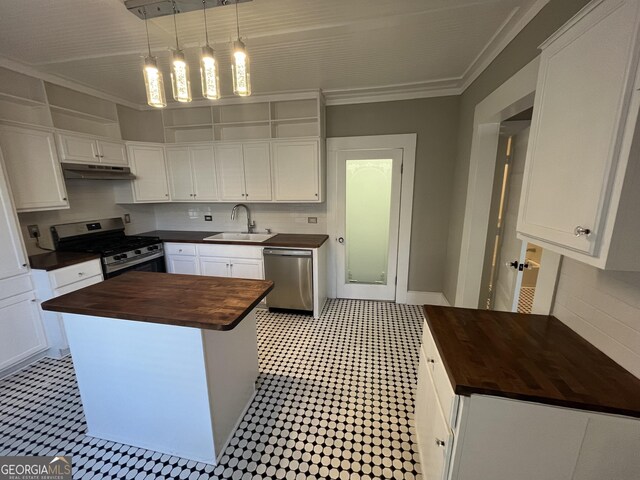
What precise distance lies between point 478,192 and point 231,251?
110 inches

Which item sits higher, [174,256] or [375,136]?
[375,136]

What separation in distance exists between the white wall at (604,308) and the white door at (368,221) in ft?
6.75

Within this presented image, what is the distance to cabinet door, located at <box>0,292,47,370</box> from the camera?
2.11 meters

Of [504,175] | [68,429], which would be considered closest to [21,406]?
[68,429]

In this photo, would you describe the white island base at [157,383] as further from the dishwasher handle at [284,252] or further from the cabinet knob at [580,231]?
the cabinet knob at [580,231]

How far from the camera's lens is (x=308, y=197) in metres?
3.20

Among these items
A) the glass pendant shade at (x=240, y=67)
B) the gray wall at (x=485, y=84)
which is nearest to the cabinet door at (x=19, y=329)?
the glass pendant shade at (x=240, y=67)

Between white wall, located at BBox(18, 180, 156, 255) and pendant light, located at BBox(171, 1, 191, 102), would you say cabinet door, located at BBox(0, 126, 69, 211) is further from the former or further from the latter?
pendant light, located at BBox(171, 1, 191, 102)

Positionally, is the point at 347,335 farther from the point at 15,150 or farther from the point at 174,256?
the point at 15,150

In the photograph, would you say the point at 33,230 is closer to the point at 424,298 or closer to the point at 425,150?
the point at 425,150

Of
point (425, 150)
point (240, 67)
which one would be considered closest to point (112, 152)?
point (240, 67)

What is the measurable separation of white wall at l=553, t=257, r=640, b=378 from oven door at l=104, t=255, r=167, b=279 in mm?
3806

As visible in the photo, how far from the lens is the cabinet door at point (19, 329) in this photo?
2105 mm

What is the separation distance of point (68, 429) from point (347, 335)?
228cm
